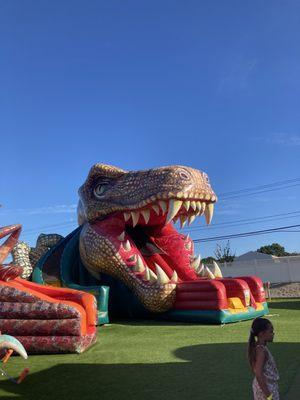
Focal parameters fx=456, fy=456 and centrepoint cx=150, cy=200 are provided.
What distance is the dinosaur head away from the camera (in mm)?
7902

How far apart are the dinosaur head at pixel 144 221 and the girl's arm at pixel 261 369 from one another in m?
5.20

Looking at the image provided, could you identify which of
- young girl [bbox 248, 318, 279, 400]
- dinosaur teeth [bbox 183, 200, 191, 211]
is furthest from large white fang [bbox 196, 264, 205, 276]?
young girl [bbox 248, 318, 279, 400]

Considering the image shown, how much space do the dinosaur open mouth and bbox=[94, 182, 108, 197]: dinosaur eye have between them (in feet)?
1.81

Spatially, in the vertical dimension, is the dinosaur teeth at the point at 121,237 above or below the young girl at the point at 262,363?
above

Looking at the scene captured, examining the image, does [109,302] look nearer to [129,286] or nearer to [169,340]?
[129,286]

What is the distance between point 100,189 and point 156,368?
4951mm

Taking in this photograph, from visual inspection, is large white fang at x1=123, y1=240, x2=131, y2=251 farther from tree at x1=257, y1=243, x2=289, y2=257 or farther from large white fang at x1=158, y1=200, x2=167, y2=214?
tree at x1=257, y1=243, x2=289, y2=257

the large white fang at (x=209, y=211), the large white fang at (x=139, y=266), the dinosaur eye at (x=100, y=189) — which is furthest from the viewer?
the dinosaur eye at (x=100, y=189)

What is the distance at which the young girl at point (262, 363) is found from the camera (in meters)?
2.55

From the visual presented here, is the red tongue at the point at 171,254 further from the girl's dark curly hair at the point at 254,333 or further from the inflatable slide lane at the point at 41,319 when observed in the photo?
the girl's dark curly hair at the point at 254,333

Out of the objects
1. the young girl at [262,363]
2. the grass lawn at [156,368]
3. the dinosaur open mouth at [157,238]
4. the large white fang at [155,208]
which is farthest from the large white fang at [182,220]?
the young girl at [262,363]

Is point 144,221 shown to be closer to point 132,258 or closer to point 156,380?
point 132,258

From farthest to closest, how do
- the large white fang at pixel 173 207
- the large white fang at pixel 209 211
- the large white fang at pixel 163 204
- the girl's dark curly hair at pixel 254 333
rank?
the large white fang at pixel 209 211 < the large white fang at pixel 163 204 < the large white fang at pixel 173 207 < the girl's dark curly hair at pixel 254 333

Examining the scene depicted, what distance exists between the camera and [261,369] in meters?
2.57
